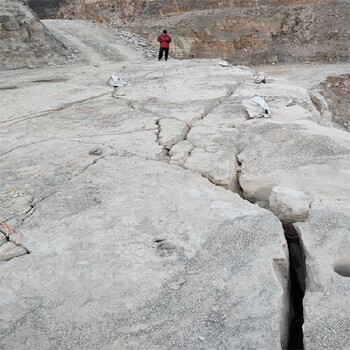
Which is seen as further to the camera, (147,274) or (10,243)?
(10,243)

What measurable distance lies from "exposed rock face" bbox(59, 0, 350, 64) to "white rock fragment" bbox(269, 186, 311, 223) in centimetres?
1469

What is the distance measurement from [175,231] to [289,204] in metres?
0.94

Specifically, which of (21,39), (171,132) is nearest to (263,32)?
(21,39)

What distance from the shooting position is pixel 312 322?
220 centimetres

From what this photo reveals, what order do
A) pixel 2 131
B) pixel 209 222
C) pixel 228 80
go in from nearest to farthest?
pixel 209 222
pixel 2 131
pixel 228 80

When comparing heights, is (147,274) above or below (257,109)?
below

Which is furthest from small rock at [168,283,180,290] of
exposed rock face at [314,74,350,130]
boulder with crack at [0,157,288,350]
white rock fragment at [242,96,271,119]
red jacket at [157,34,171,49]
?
red jacket at [157,34,171,49]

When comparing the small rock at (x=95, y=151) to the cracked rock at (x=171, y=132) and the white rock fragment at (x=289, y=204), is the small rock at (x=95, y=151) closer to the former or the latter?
the cracked rock at (x=171, y=132)

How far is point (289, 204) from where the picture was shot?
3.31m

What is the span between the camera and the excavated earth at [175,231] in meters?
2.26

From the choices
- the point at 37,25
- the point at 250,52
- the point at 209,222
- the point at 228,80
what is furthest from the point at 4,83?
the point at 250,52

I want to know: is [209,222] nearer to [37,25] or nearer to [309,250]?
[309,250]

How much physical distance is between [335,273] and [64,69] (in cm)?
966

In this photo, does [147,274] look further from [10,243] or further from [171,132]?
[171,132]
